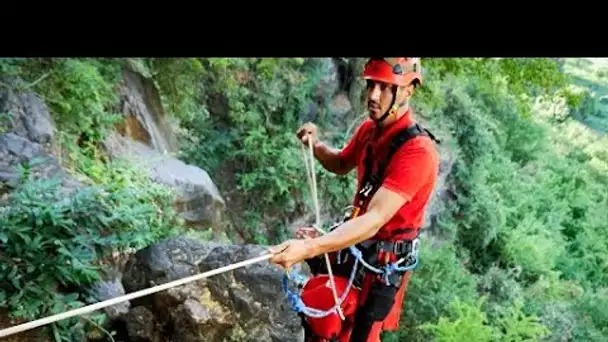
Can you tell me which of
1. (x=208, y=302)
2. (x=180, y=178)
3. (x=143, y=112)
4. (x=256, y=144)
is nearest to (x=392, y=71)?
(x=208, y=302)

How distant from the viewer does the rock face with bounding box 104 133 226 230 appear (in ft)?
19.0

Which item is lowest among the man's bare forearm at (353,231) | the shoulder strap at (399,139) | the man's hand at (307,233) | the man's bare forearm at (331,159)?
the man's hand at (307,233)

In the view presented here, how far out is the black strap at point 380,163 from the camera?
2.58 m

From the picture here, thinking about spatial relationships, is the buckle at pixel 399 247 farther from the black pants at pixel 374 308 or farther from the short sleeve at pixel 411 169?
the short sleeve at pixel 411 169

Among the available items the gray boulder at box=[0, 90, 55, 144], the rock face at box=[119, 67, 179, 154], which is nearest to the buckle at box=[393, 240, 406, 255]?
the gray boulder at box=[0, 90, 55, 144]

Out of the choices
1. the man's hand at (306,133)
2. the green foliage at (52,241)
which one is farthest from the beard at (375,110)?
the green foliage at (52,241)

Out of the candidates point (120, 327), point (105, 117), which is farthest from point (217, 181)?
point (120, 327)

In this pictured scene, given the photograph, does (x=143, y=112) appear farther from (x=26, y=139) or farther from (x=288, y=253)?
(x=288, y=253)

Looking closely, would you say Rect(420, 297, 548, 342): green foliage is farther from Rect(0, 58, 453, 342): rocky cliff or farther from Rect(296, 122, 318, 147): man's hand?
Rect(296, 122, 318, 147): man's hand

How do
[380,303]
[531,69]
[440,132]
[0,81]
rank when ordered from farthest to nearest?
[440,132] < [531,69] < [0,81] < [380,303]
